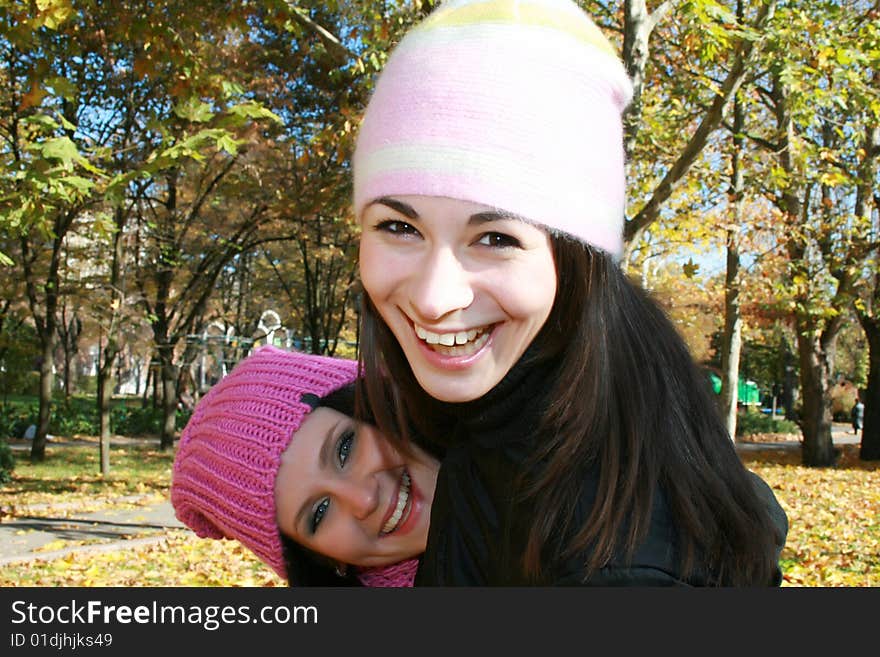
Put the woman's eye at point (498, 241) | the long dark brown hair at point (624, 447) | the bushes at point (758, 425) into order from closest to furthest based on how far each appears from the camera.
A: 1. the long dark brown hair at point (624, 447)
2. the woman's eye at point (498, 241)
3. the bushes at point (758, 425)

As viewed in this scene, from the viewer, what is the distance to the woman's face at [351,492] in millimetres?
2375

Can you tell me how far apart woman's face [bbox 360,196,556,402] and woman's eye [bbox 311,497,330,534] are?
0.77m

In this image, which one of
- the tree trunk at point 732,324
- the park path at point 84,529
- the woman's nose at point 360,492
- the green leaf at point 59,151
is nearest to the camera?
the woman's nose at point 360,492

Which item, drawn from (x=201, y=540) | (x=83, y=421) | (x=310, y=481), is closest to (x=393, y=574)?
(x=310, y=481)

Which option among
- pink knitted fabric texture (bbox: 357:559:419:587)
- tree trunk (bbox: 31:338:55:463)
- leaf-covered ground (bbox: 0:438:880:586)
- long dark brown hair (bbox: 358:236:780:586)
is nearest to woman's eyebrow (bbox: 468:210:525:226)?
long dark brown hair (bbox: 358:236:780:586)

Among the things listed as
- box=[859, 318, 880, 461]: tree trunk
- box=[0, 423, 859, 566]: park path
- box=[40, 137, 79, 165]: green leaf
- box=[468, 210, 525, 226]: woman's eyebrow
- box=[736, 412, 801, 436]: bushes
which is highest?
box=[40, 137, 79, 165]: green leaf

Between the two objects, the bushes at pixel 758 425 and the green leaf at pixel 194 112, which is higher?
the green leaf at pixel 194 112

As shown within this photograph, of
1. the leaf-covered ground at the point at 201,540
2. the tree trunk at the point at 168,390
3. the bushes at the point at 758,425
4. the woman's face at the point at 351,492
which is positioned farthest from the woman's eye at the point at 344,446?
the bushes at the point at 758,425

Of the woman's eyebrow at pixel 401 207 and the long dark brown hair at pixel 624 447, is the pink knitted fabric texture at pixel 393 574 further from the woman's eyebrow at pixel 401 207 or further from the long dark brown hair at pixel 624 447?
the woman's eyebrow at pixel 401 207

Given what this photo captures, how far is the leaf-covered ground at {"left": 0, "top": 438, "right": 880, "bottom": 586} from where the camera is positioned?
24.2 feet

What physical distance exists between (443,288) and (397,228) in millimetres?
210

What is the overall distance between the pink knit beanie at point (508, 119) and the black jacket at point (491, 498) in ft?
1.19

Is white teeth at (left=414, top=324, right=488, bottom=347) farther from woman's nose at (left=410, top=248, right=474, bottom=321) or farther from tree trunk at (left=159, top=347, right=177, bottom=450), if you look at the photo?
tree trunk at (left=159, top=347, right=177, bottom=450)

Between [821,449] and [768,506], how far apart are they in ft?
57.1
